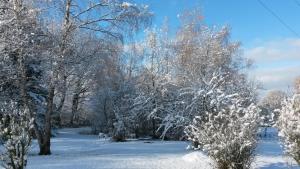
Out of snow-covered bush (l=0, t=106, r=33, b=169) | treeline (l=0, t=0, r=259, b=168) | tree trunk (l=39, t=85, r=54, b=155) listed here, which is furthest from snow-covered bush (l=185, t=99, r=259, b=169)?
tree trunk (l=39, t=85, r=54, b=155)

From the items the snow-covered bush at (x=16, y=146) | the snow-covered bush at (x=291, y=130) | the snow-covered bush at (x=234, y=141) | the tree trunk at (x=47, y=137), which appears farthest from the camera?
the tree trunk at (x=47, y=137)

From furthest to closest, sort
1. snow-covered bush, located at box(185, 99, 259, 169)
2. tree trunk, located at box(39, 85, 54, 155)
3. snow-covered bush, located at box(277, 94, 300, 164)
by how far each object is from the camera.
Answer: tree trunk, located at box(39, 85, 54, 155) < snow-covered bush, located at box(277, 94, 300, 164) < snow-covered bush, located at box(185, 99, 259, 169)

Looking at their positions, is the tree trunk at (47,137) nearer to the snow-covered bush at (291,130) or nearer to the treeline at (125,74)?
the treeline at (125,74)

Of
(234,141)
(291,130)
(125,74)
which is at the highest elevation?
(125,74)

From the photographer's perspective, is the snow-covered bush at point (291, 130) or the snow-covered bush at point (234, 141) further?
the snow-covered bush at point (291, 130)

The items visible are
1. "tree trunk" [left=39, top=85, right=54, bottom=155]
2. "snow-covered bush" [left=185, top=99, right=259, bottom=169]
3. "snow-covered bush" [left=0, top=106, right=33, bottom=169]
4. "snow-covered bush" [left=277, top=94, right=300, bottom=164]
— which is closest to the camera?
"snow-covered bush" [left=0, top=106, right=33, bottom=169]

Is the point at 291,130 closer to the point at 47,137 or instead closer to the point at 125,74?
the point at 47,137

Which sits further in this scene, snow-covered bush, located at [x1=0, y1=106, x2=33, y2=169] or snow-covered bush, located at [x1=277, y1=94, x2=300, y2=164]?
snow-covered bush, located at [x1=277, y1=94, x2=300, y2=164]

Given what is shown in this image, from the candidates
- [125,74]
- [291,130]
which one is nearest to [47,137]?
[291,130]

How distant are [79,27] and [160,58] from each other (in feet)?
57.8

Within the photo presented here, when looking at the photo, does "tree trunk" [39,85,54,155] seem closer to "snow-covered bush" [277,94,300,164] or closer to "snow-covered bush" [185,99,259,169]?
"snow-covered bush" [185,99,259,169]

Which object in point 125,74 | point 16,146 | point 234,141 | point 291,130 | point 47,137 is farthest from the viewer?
point 125,74

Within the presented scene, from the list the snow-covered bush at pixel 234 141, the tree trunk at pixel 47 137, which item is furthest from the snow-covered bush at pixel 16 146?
the tree trunk at pixel 47 137

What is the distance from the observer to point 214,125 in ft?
39.5
